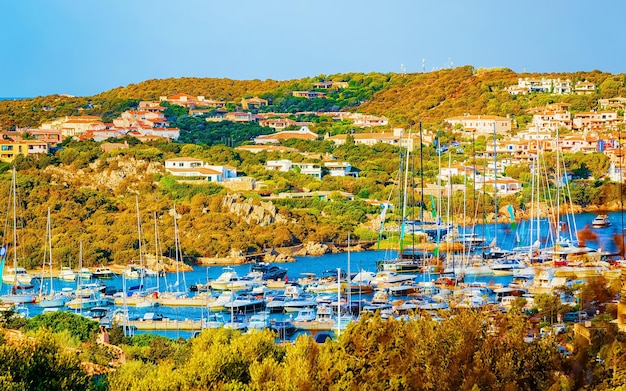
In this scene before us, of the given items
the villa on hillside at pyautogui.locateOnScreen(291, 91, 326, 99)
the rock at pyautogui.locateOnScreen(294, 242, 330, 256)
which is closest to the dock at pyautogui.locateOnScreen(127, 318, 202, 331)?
the rock at pyautogui.locateOnScreen(294, 242, 330, 256)

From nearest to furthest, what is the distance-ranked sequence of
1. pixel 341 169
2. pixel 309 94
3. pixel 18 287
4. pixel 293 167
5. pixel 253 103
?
1. pixel 18 287
2. pixel 341 169
3. pixel 293 167
4. pixel 253 103
5. pixel 309 94

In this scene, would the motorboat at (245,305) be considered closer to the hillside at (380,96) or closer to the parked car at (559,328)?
the parked car at (559,328)

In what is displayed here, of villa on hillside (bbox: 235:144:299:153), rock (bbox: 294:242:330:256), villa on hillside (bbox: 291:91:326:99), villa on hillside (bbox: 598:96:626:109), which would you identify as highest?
villa on hillside (bbox: 291:91:326:99)

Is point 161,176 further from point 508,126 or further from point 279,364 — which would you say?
point 279,364

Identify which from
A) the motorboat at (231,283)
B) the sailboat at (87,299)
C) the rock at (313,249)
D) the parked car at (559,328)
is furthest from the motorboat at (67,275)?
the parked car at (559,328)

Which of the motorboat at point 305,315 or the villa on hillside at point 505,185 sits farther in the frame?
the villa on hillside at point 505,185

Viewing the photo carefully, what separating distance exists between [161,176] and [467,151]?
10.6 meters

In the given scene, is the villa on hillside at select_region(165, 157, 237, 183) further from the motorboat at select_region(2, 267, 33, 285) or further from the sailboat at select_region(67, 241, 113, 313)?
the sailboat at select_region(67, 241, 113, 313)

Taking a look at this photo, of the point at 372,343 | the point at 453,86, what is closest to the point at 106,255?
the point at 372,343

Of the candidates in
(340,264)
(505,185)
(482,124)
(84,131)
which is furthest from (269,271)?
(84,131)

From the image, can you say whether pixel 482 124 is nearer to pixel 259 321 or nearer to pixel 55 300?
pixel 55 300

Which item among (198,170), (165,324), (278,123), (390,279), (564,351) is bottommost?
(165,324)

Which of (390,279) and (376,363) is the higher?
(376,363)

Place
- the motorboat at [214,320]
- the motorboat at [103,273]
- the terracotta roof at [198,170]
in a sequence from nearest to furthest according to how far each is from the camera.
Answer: the motorboat at [214,320]
the motorboat at [103,273]
the terracotta roof at [198,170]
